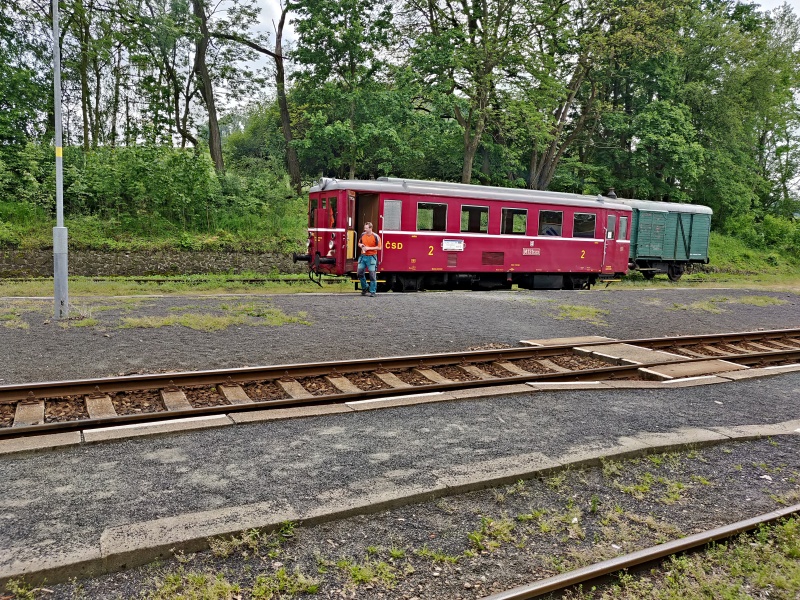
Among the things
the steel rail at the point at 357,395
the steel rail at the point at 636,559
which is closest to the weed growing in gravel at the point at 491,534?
the steel rail at the point at 636,559

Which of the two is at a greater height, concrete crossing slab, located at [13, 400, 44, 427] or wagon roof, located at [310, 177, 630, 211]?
wagon roof, located at [310, 177, 630, 211]

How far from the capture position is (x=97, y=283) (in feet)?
54.0

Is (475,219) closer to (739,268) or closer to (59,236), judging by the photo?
(59,236)

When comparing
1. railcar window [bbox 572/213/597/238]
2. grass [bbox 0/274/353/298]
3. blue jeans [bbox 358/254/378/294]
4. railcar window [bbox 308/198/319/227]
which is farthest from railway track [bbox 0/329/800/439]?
railcar window [bbox 308/198/319/227]

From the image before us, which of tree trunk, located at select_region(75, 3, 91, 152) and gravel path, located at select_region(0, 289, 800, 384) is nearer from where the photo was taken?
gravel path, located at select_region(0, 289, 800, 384)

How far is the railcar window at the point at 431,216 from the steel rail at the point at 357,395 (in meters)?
8.23

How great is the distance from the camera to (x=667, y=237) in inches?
1028

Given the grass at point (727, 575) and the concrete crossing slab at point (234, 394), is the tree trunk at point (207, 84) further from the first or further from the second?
the grass at point (727, 575)

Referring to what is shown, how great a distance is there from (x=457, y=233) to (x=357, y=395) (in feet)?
33.8

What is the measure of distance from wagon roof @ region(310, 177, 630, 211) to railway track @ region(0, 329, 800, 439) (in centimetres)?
722

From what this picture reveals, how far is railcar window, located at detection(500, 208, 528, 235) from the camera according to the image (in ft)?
57.8

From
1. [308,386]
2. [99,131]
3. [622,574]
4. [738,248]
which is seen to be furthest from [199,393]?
[738,248]

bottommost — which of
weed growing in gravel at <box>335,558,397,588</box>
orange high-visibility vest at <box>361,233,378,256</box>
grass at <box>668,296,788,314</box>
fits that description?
weed growing in gravel at <box>335,558,397,588</box>

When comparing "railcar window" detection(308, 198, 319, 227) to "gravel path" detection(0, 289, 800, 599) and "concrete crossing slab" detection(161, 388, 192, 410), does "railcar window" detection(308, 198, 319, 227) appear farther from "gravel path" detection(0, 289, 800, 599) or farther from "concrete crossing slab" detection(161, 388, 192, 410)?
"concrete crossing slab" detection(161, 388, 192, 410)
